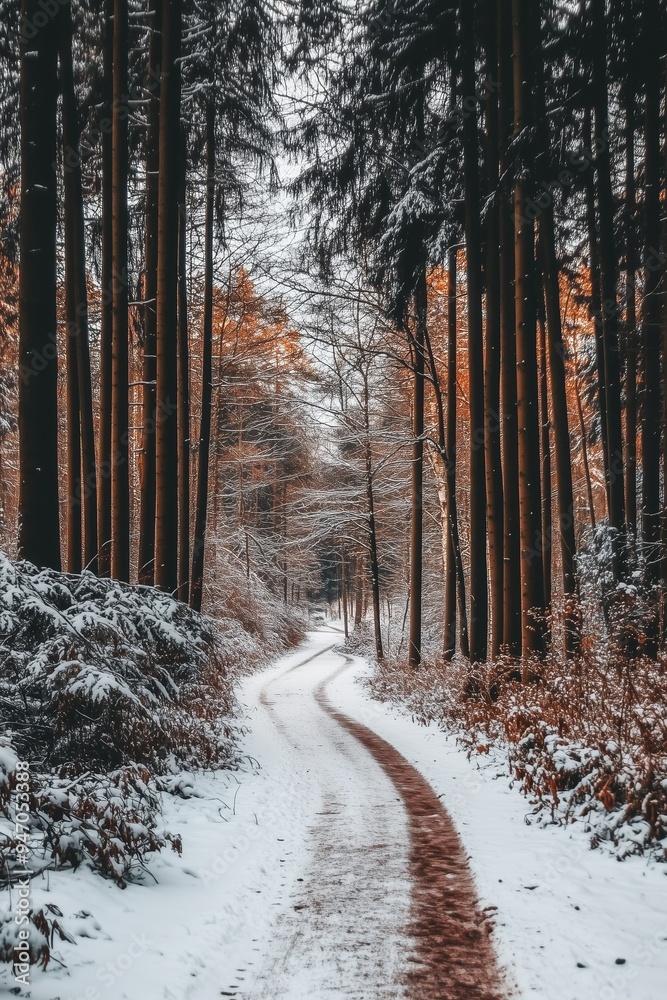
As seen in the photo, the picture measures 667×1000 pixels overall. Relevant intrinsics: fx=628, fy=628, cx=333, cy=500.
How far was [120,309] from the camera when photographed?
9750 millimetres

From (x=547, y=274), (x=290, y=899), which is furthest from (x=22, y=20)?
(x=290, y=899)

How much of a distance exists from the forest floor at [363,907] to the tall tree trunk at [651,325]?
6.08 metres

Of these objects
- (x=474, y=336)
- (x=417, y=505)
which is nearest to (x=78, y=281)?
(x=474, y=336)

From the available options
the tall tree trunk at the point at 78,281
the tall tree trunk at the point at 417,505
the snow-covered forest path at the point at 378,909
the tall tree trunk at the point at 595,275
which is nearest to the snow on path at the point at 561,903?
the snow-covered forest path at the point at 378,909

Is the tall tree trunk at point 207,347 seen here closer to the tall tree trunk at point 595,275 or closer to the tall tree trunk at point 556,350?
the tall tree trunk at point 556,350

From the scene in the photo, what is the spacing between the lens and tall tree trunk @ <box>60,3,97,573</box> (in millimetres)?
10070

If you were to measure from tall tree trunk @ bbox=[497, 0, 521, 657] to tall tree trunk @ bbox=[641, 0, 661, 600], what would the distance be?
2.12m

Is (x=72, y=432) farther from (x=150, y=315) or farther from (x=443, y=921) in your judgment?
(x=443, y=921)

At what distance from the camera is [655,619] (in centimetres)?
820

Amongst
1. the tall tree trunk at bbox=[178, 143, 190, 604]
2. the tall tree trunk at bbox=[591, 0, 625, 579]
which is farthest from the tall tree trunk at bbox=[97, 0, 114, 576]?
the tall tree trunk at bbox=[591, 0, 625, 579]

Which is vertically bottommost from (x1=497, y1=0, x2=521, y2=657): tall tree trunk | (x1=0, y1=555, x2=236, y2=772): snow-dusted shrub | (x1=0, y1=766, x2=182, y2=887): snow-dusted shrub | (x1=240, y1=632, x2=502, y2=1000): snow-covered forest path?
(x1=240, y1=632, x2=502, y2=1000): snow-covered forest path

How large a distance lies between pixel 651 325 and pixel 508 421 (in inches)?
132

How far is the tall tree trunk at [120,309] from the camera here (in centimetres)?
Answer: 940

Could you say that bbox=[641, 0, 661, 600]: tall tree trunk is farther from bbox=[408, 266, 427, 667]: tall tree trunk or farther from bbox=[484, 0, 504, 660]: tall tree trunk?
bbox=[408, 266, 427, 667]: tall tree trunk
